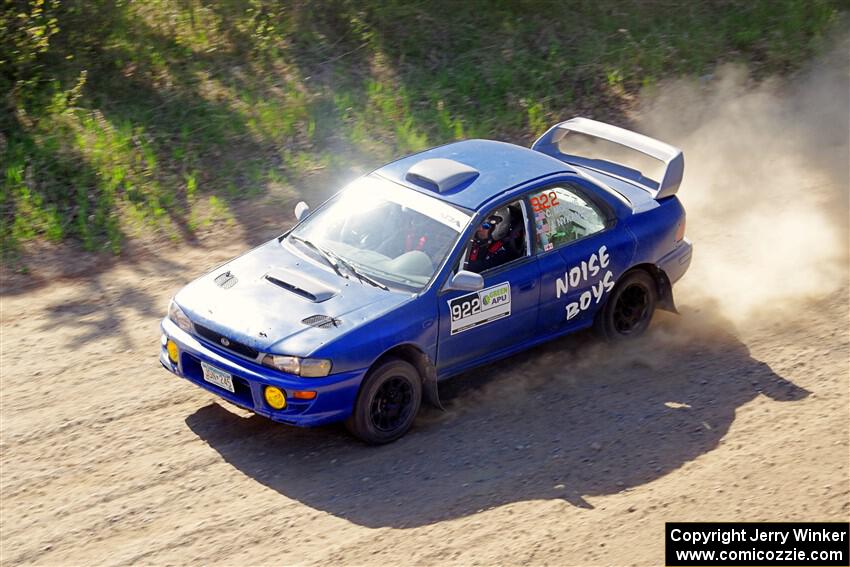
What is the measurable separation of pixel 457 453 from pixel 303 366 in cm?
127

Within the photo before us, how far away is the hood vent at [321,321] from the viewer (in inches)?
276

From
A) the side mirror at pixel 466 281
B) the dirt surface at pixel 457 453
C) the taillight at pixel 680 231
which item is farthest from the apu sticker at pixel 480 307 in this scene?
the taillight at pixel 680 231

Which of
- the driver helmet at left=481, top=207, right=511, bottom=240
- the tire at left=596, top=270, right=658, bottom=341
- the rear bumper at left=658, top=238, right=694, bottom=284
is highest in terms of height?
the driver helmet at left=481, top=207, right=511, bottom=240

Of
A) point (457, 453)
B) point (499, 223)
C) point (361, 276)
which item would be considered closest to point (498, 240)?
point (499, 223)

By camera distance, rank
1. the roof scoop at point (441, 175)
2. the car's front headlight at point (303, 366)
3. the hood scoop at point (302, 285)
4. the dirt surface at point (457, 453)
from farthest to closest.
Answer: the roof scoop at point (441, 175)
the hood scoop at point (302, 285)
the car's front headlight at point (303, 366)
the dirt surface at point (457, 453)

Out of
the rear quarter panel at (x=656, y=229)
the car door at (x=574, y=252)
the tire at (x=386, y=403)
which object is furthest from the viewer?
the rear quarter panel at (x=656, y=229)

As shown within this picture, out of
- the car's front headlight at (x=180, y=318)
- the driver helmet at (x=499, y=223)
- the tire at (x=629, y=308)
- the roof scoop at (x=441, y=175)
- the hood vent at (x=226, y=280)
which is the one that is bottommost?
the tire at (x=629, y=308)

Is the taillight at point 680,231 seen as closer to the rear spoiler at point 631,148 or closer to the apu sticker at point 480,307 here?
the rear spoiler at point 631,148

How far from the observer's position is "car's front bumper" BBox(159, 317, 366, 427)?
6812 millimetres

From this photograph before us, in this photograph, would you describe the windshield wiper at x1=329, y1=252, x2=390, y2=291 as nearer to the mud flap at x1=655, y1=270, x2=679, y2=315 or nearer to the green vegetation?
the mud flap at x1=655, y1=270, x2=679, y2=315

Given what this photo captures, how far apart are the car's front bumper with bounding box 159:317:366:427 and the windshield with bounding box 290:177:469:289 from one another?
937 millimetres

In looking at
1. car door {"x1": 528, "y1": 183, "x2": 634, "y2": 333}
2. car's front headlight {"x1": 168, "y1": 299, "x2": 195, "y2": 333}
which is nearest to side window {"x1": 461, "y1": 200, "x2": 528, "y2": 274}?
car door {"x1": 528, "y1": 183, "x2": 634, "y2": 333}

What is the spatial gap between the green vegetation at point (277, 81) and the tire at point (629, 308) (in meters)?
4.53

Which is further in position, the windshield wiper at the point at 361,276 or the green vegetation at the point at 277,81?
the green vegetation at the point at 277,81
